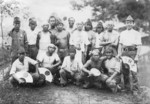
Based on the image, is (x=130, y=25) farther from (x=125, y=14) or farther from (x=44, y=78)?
(x=125, y=14)

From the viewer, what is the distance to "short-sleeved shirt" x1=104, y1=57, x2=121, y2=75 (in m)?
7.26

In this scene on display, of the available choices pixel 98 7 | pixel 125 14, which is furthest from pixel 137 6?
pixel 98 7

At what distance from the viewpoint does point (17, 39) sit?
7.83 metres

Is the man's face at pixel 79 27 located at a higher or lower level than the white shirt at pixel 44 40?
higher

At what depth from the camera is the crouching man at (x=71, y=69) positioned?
7.48 meters

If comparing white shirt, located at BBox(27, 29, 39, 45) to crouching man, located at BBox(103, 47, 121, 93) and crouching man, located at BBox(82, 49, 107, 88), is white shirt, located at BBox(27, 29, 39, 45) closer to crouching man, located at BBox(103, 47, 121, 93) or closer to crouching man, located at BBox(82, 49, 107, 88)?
crouching man, located at BBox(82, 49, 107, 88)

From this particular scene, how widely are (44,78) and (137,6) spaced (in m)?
13.4

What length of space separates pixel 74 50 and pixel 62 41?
0.67 meters

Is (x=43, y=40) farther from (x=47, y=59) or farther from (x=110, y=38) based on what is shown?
(x=110, y=38)

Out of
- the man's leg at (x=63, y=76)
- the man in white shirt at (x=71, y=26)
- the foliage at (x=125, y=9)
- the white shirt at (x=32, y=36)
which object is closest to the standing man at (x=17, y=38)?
the white shirt at (x=32, y=36)

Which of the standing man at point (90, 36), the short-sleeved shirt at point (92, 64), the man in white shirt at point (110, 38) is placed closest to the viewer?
the short-sleeved shirt at point (92, 64)

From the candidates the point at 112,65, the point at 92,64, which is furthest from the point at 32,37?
the point at 112,65

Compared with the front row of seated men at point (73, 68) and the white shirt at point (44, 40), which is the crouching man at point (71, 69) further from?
the white shirt at point (44, 40)

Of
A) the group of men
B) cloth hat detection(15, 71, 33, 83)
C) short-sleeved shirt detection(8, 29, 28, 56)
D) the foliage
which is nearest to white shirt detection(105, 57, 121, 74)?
the group of men
